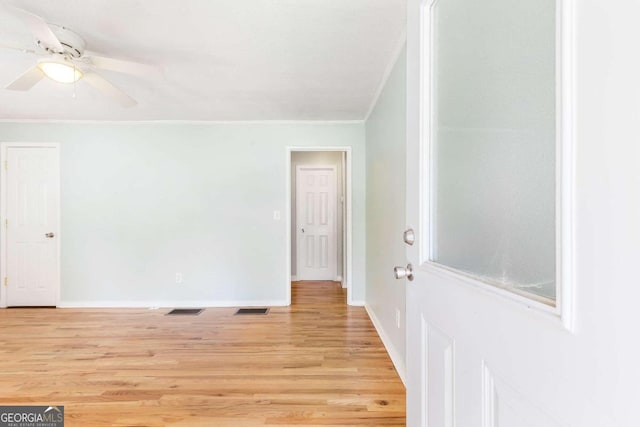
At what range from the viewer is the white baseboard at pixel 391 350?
2.08 meters

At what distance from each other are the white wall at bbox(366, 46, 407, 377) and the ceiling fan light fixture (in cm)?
216

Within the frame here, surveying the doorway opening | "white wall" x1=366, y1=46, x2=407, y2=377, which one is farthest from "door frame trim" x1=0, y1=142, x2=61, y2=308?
"white wall" x1=366, y1=46, x2=407, y2=377

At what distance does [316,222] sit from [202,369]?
333cm

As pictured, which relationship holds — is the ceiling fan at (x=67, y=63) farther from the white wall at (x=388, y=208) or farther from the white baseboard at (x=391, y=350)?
the white baseboard at (x=391, y=350)

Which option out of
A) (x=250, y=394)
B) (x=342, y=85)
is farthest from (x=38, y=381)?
(x=342, y=85)

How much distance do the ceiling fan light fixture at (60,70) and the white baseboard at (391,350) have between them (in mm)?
2898

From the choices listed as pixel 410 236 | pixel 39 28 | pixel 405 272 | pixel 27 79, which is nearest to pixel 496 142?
pixel 410 236

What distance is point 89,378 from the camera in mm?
2139

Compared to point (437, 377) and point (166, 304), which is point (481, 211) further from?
point (166, 304)

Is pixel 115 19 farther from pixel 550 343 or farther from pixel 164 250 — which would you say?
pixel 164 250

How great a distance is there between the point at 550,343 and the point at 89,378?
2746 mm

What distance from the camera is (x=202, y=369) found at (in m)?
2.25

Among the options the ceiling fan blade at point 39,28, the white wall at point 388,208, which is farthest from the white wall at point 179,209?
the ceiling fan blade at point 39,28

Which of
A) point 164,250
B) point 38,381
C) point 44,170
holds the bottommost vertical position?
point 38,381
